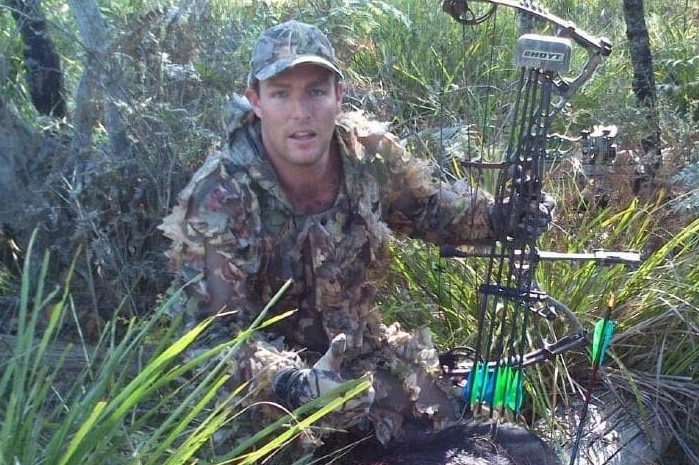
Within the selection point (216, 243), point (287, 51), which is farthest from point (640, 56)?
point (216, 243)

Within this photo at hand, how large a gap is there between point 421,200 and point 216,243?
90 centimetres

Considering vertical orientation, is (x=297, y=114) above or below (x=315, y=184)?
above

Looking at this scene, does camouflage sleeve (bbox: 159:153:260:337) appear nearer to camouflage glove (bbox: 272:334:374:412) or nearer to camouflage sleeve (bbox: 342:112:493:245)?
camouflage glove (bbox: 272:334:374:412)

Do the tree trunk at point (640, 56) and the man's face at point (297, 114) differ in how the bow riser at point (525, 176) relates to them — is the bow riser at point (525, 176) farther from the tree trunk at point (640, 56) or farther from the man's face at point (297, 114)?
the tree trunk at point (640, 56)

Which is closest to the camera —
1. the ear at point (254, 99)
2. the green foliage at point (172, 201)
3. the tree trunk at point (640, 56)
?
the ear at point (254, 99)

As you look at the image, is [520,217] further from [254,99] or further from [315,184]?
[254,99]

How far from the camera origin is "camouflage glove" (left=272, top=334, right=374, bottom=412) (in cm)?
228

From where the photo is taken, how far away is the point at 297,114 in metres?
2.82

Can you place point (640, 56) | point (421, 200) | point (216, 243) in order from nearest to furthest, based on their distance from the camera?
point (216, 243) → point (421, 200) → point (640, 56)

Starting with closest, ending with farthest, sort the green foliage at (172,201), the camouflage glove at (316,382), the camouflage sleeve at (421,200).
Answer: the camouflage glove at (316,382) → the camouflage sleeve at (421,200) → the green foliage at (172,201)

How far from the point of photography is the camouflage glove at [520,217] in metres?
2.92

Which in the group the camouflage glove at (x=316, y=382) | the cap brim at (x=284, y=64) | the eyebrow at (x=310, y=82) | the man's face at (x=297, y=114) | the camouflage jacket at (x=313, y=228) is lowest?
the camouflage glove at (x=316, y=382)

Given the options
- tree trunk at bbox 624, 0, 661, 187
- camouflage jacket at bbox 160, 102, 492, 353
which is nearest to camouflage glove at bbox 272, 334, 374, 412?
camouflage jacket at bbox 160, 102, 492, 353

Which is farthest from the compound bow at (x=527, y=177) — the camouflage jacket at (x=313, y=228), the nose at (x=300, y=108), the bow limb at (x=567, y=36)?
the nose at (x=300, y=108)
